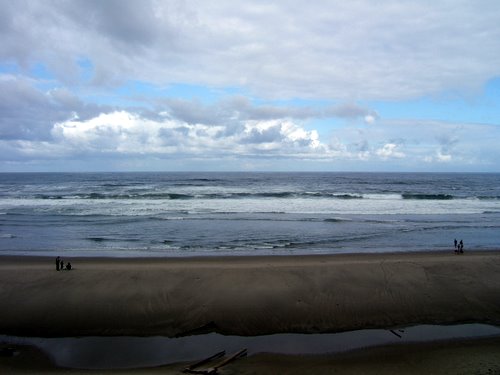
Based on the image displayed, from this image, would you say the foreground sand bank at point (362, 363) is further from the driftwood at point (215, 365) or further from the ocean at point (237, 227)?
the ocean at point (237, 227)

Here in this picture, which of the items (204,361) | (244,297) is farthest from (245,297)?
(204,361)

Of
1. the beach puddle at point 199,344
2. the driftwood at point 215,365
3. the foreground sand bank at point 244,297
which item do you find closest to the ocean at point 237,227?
the foreground sand bank at point 244,297

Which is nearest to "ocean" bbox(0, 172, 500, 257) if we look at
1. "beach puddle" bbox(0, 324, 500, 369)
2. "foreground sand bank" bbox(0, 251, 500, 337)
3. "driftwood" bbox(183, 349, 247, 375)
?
"foreground sand bank" bbox(0, 251, 500, 337)

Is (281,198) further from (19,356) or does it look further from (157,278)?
(19,356)

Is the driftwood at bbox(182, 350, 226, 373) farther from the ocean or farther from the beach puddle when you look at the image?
the ocean

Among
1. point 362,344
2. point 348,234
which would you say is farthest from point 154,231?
point 362,344

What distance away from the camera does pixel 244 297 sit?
12102 millimetres

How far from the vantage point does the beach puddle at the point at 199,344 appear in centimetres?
885

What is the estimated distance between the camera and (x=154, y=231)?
25328mm

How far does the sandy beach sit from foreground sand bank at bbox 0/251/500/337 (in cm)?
3

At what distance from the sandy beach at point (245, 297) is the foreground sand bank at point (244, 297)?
0.03 metres

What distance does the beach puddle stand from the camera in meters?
8.85

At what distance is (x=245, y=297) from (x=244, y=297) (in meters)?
0.03

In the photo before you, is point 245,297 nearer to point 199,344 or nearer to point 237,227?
point 199,344
